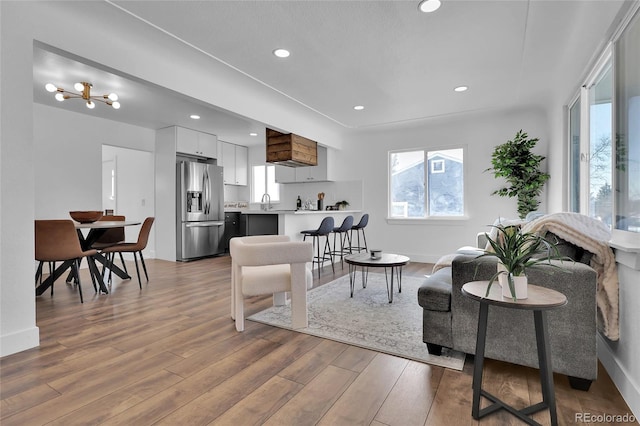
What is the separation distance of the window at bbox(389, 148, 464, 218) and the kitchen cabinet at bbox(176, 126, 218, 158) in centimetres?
357

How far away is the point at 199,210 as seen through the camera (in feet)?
19.8

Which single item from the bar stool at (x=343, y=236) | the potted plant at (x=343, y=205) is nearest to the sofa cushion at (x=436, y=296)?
the bar stool at (x=343, y=236)

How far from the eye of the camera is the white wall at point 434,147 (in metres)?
5.14

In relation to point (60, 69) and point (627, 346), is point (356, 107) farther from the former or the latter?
point (627, 346)

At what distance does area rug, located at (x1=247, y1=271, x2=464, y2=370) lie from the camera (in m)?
2.17

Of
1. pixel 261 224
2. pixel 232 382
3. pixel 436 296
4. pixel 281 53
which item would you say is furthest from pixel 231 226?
pixel 436 296

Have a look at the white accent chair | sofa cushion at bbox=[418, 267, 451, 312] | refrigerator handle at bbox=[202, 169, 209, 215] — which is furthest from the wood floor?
refrigerator handle at bbox=[202, 169, 209, 215]

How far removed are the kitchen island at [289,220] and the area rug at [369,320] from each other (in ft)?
3.87

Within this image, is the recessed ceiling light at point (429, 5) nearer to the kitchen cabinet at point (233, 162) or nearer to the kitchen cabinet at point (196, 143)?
the kitchen cabinet at point (196, 143)

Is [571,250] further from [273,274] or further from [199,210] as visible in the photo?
[199,210]

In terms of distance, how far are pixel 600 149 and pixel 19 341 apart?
4681 millimetres

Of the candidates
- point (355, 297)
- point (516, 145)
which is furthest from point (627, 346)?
point (516, 145)

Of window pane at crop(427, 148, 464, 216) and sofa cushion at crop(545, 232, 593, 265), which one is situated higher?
window pane at crop(427, 148, 464, 216)

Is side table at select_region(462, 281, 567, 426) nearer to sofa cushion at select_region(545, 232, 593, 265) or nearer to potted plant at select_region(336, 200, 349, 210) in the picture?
sofa cushion at select_region(545, 232, 593, 265)
